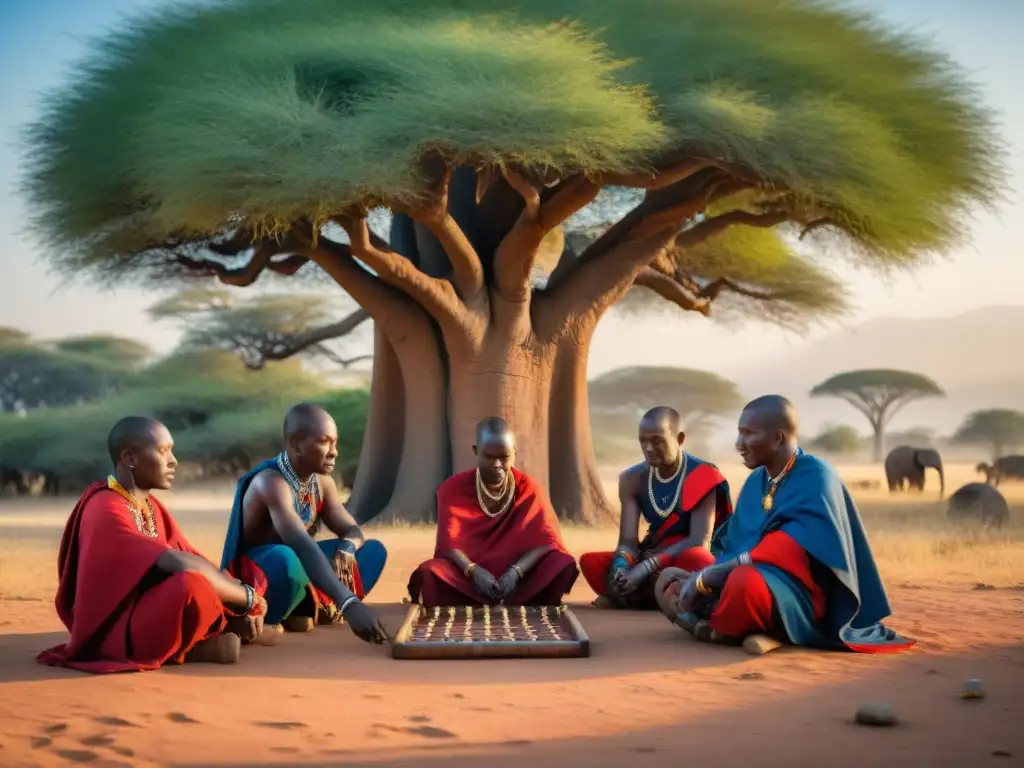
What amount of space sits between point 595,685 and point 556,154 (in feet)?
26.2

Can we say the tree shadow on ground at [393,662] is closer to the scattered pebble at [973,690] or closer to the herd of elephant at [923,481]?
the scattered pebble at [973,690]

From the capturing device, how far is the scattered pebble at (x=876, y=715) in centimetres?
429

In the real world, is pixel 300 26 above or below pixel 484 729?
above

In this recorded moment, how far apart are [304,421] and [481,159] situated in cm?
648

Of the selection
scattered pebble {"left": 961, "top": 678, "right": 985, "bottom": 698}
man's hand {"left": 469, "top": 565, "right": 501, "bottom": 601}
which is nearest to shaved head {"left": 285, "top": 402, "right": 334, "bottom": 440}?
man's hand {"left": 469, "top": 565, "right": 501, "bottom": 601}

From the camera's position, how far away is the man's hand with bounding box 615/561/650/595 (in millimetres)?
7012

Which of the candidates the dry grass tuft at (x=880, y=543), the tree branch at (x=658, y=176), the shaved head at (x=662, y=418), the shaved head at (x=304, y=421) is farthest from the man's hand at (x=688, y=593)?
the tree branch at (x=658, y=176)

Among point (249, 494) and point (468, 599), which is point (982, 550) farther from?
point (249, 494)

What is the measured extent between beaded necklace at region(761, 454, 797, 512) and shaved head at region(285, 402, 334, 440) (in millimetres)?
2067

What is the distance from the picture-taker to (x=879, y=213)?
44.3ft

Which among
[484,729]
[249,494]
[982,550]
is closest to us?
[484,729]

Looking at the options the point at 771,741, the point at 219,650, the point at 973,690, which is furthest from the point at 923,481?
the point at 771,741

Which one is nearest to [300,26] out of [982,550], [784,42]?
[784,42]

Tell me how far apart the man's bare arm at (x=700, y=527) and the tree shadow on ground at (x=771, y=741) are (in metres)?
2.13
